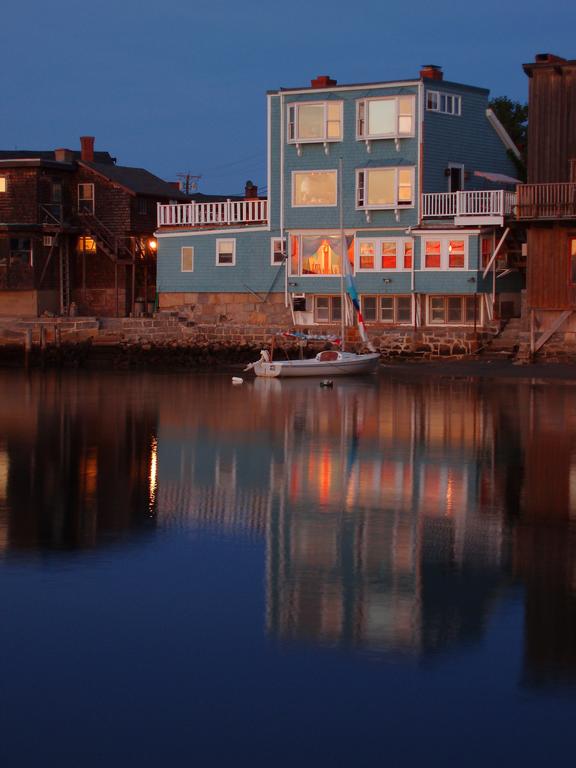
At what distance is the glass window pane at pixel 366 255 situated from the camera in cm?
5469

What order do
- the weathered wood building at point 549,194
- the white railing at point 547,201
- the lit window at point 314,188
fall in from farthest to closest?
the lit window at point 314,188 < the weathered wood building at point 549,194 < the white railing at point 547,201

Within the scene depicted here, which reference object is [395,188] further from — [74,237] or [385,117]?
[74,237]

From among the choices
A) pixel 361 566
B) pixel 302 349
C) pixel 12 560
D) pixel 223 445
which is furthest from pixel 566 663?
pixel 302 349

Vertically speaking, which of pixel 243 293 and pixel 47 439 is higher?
pixel 243 293

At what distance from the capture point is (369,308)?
55.1m

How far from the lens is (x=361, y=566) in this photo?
56.4 feet

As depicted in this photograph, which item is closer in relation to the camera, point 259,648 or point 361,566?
point 259,648

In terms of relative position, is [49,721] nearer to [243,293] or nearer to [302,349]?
[302,349]

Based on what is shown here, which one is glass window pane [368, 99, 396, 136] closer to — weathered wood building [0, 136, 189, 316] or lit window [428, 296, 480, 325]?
lit window [428, 296, 480, 325]

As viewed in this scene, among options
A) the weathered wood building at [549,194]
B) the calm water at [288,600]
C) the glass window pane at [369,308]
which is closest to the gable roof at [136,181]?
the glass window pane at [369,308]

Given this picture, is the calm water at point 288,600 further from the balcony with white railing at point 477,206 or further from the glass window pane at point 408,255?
the glass window pane at point 408,255

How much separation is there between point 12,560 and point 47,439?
13105 millimetres

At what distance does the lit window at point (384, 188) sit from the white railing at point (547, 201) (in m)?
7.18

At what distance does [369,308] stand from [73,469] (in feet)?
101
